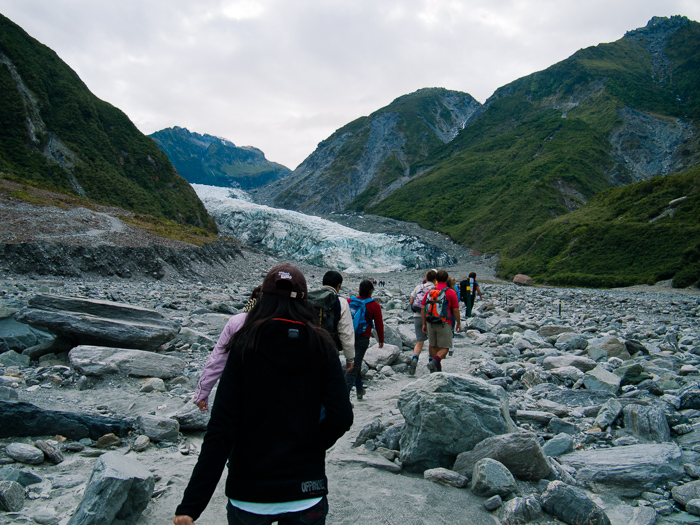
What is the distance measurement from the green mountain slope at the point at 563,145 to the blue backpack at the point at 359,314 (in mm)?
57166

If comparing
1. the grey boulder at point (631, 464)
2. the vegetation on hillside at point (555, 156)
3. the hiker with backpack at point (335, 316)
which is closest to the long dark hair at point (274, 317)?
the hiker with backpack at point (335, 316)

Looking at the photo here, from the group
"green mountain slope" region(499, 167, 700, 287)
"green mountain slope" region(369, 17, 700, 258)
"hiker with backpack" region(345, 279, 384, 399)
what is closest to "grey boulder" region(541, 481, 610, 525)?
"hiker with backpack" region(345, 279, 384, 399)

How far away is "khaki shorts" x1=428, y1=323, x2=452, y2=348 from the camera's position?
713 cm

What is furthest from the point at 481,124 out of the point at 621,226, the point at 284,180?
the point at 621,226

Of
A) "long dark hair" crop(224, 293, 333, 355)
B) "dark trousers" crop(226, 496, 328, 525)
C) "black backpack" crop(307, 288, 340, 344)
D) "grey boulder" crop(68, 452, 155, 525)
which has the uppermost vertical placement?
"long dark hair" crop(224, 293, 333, 355)

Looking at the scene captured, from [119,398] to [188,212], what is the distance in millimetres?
47740

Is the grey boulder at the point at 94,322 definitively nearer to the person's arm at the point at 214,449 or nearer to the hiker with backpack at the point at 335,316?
the hiker with backpack at the point at 335,316

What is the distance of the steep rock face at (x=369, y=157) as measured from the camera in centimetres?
12031

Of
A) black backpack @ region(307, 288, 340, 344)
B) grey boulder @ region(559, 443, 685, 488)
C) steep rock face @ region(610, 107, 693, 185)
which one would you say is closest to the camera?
grey boulder @ region(559, 443, 685, 488)

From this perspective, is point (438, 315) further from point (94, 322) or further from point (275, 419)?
point (94, 322)

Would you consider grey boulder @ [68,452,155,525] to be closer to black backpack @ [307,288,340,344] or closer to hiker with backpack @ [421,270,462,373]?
black backpack @ [307,288,340,344]

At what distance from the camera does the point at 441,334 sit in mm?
7164

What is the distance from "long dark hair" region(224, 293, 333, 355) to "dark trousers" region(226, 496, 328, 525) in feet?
2.43

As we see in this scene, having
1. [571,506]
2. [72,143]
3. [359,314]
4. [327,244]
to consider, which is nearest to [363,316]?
[359,314]
